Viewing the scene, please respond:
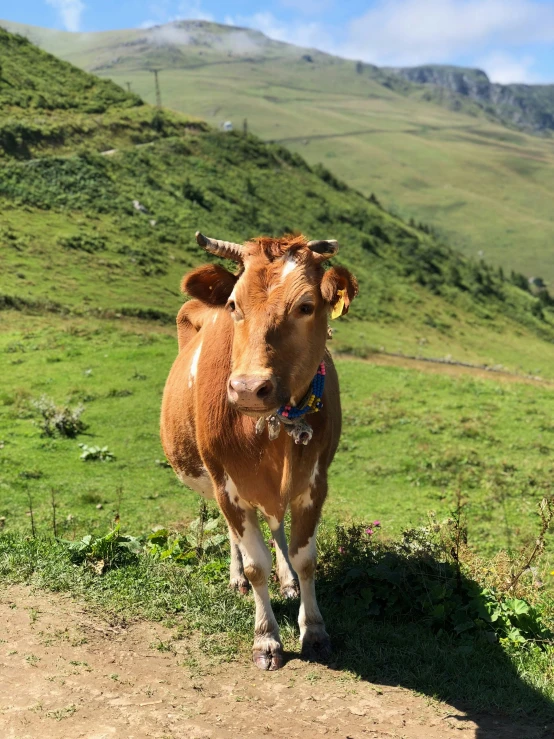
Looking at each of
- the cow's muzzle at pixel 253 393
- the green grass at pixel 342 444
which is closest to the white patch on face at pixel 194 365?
the cow's muzzle at pixel 253 393

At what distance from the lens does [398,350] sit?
117ft

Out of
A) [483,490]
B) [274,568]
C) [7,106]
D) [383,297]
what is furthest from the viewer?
[7,106]

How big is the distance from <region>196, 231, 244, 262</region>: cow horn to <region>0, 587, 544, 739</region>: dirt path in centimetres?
318

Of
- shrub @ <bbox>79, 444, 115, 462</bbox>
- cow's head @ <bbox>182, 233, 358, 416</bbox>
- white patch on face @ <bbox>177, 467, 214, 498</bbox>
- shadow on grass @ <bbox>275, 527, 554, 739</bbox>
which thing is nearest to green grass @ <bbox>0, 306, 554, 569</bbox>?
shrub @ <bbox>79, 444, 115, 462</bbox>

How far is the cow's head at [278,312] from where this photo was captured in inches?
183

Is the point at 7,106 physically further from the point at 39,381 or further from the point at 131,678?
the point at 131,678

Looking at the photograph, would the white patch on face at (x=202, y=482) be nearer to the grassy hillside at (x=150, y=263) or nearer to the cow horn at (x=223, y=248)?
the cow horn at (x=223, y=248)

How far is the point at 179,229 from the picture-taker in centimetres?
4509

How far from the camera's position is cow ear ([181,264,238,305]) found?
5855mm

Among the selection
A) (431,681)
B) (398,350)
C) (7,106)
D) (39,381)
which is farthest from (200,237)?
(7,106)

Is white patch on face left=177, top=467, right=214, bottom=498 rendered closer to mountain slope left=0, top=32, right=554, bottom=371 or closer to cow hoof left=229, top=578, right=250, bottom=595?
cow hoof left=229, top=578, right=250, bottom=595

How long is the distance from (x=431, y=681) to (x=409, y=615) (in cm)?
117

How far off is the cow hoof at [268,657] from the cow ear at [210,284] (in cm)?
286

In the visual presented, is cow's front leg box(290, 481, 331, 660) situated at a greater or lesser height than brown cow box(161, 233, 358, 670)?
lesser
